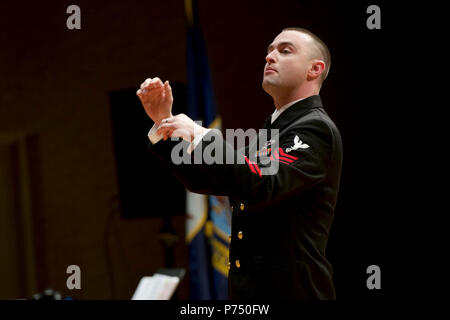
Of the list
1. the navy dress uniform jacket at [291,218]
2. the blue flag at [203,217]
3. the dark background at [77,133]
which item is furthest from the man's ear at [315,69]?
the dark background at [77,133]

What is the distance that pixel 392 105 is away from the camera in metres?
2.87

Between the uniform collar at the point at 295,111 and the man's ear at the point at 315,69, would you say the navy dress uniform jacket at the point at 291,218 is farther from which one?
the man's ear at the point at 315,69

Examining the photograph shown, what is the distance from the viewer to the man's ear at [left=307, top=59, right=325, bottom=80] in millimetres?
1537

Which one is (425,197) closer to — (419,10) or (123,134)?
(419,10)

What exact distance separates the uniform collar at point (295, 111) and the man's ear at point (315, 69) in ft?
0.20

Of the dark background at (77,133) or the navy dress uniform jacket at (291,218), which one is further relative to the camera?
the dark background at (77,133)

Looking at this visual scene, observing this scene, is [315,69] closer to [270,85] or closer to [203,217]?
[270,85]

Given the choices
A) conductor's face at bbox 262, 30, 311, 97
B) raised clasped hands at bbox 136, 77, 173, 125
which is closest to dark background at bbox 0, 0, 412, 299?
conductor's face at bbox 262, 30, 311, 97

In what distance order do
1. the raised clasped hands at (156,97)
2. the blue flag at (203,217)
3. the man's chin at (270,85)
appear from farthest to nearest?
1. the blue flag at (203,217)
2. the man's chin at (270,85)
3. the raised clasped hands at (156,97)

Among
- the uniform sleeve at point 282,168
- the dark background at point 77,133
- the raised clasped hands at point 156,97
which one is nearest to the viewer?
the uniform sleeve at point 282,168

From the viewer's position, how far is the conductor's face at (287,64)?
1.50 meters

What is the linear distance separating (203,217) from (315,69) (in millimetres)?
1641

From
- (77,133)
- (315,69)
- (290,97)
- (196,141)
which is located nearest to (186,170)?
(196,141)

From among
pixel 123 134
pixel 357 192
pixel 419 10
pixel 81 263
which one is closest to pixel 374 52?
pixel 419 10
